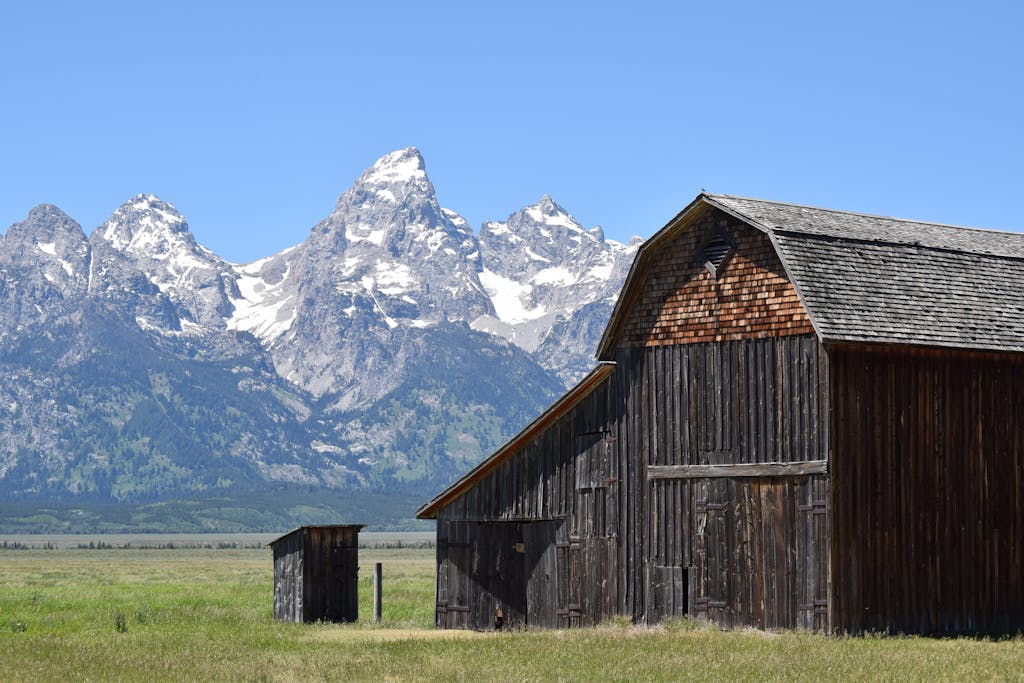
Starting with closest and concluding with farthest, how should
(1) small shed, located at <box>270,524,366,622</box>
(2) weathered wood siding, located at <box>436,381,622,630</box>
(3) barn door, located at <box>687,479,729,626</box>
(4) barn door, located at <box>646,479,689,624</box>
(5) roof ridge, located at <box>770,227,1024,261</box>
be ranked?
(5) roof ridge, located at <box>770,227,1024,261</box>, (3) barn door, located at <box>687,479,729,626</box>, (4) barn door, located at <box>646,479,689,624</box>, (2) weathered wood siding, located at <box>436,381,622,630</box>, (1) small shed, located at <box>270,524,366,622</box>

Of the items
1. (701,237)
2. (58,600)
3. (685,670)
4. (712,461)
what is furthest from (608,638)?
(58,600)

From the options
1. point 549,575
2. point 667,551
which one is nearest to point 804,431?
point 667,551

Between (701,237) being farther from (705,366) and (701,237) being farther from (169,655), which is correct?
(169,655)

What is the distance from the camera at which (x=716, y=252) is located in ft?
121

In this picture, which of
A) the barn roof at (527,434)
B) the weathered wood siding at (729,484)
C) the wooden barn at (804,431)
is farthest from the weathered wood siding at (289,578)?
the weathered wood siding at (729,484)

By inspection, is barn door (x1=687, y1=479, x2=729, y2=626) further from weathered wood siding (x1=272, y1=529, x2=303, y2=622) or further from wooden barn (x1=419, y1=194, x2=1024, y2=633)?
weathered wood siding (x1=272, y1=529, x2=303, y2=622)

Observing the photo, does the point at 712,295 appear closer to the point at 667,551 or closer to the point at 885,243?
the point at 885,243

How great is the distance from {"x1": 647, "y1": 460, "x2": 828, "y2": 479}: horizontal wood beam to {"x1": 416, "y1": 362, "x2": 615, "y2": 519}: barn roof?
264cm

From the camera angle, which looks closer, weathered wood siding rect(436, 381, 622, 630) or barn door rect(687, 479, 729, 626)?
barn door rect(687, 479, 729, 626)

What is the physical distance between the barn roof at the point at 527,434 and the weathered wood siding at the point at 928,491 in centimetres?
648

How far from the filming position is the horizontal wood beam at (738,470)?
3441 cm

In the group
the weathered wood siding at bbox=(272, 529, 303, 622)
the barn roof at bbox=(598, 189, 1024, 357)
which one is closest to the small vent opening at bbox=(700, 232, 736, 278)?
the barn roof at bbox=(598, 189, 1024, 357)

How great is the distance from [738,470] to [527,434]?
6.73 meters

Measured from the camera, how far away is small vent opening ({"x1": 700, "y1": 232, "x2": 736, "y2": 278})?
36.6m
